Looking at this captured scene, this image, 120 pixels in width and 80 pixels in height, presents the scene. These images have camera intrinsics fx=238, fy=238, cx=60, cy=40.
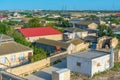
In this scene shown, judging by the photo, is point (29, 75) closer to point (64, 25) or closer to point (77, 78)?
point (77, 78)

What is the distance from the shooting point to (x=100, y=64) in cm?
2391

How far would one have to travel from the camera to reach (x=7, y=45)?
1163 inches

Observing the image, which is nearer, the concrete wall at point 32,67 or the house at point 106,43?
the concrete wall at point 32,67

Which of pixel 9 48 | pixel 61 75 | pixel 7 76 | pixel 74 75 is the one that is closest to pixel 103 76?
pixel 74 75

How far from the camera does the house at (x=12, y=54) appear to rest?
27.3 m

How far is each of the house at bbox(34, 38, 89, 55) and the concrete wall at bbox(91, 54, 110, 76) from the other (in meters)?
8.12

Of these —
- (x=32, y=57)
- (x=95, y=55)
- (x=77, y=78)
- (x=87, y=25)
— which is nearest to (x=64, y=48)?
(x=32, y=57)

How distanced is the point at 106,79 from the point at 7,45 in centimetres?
1351

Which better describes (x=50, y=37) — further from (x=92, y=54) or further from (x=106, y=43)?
(x=92, y=54)

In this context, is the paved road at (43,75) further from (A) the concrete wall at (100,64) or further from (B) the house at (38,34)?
(B) the house at (38,34)

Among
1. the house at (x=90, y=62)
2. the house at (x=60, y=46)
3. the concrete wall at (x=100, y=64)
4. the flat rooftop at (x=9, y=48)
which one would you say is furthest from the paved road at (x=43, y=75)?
the house at (x=60, y=46)

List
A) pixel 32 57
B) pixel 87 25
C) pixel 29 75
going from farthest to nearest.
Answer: pixel 87 25 < pixel 32 57 < pixel 29 75

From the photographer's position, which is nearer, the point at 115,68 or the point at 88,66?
the point at 88,66

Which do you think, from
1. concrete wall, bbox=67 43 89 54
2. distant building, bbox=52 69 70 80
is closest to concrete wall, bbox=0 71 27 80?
distant building, bbox=52 69 70 80
